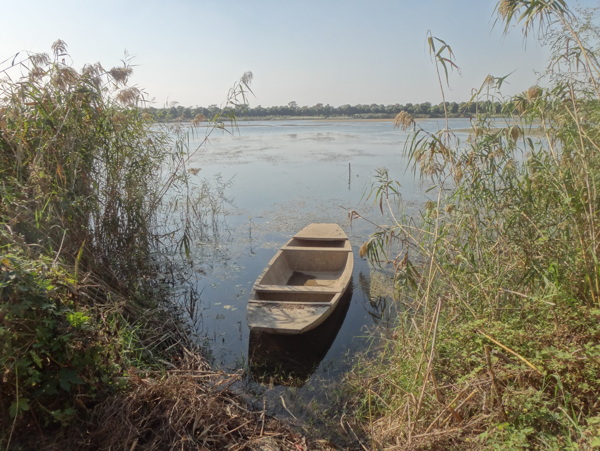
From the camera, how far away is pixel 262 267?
6.56 meters

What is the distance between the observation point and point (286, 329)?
3.95m

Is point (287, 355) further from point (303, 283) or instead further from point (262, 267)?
point (262, 267)

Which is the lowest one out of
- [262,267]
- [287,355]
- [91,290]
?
[287,355]

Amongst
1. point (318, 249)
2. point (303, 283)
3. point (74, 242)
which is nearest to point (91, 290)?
point (74, 242)

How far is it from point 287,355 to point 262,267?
8.08 ft

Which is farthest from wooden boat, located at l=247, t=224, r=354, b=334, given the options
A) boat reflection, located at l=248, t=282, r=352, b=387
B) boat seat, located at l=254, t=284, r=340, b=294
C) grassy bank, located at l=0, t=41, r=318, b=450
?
grassy bank, located at l=0, t=41, r=318, b=450

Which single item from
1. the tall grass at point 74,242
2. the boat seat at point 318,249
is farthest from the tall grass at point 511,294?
the boat seat at point 318,249

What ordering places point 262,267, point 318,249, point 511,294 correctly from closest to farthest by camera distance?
point 511,294
point 318,249
point 262,267

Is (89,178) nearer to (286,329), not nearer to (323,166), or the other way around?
(286,329)

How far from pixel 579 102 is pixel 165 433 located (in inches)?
146

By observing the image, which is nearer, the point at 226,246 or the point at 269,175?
the point at 226,246

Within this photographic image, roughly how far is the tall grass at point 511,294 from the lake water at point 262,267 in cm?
80

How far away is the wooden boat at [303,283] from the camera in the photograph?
4.12 metres

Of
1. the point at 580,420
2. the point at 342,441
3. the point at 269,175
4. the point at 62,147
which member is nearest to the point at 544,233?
the point at 580,420
